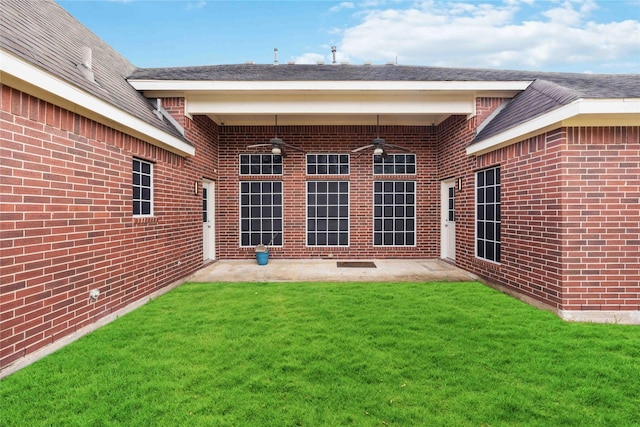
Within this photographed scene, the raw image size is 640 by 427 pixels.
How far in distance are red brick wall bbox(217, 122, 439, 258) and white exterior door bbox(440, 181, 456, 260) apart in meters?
0.19

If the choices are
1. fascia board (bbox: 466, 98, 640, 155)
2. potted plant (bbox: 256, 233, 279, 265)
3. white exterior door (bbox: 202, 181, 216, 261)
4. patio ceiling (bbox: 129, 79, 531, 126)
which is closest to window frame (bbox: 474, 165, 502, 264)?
fascia board (bbox: 466, 98, 640, 155)

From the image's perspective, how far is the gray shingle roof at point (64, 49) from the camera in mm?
3125

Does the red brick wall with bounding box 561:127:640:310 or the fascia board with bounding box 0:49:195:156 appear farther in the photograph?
the red brick wall with bounding box 561:127:640:310

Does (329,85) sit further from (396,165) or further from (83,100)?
(83,100)

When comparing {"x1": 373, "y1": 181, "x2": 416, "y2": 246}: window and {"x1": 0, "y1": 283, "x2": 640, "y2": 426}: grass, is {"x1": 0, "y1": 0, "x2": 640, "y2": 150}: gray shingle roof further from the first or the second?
→ {"x1": 0, "y1": 283, "x2": 640, "y2": 426}: grass

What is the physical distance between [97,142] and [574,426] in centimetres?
559

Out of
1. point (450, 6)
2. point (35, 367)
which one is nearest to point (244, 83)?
point (35, 367)

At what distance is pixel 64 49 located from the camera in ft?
13.5

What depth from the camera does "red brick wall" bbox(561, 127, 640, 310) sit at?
156 inches

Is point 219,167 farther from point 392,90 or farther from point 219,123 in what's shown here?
point 392,90

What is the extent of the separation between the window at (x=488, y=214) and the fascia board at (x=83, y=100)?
634cm

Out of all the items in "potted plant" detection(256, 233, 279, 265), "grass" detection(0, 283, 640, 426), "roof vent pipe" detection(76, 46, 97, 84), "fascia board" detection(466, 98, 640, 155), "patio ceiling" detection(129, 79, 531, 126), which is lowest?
"grass" detection(0, 283, 640, 426)

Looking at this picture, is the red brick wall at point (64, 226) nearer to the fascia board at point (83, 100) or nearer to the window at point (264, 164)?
the fascia board at point (83, 100)

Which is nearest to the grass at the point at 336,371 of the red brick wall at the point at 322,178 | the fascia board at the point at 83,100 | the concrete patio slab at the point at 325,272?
the concrete patio slab at the point at 325,272
